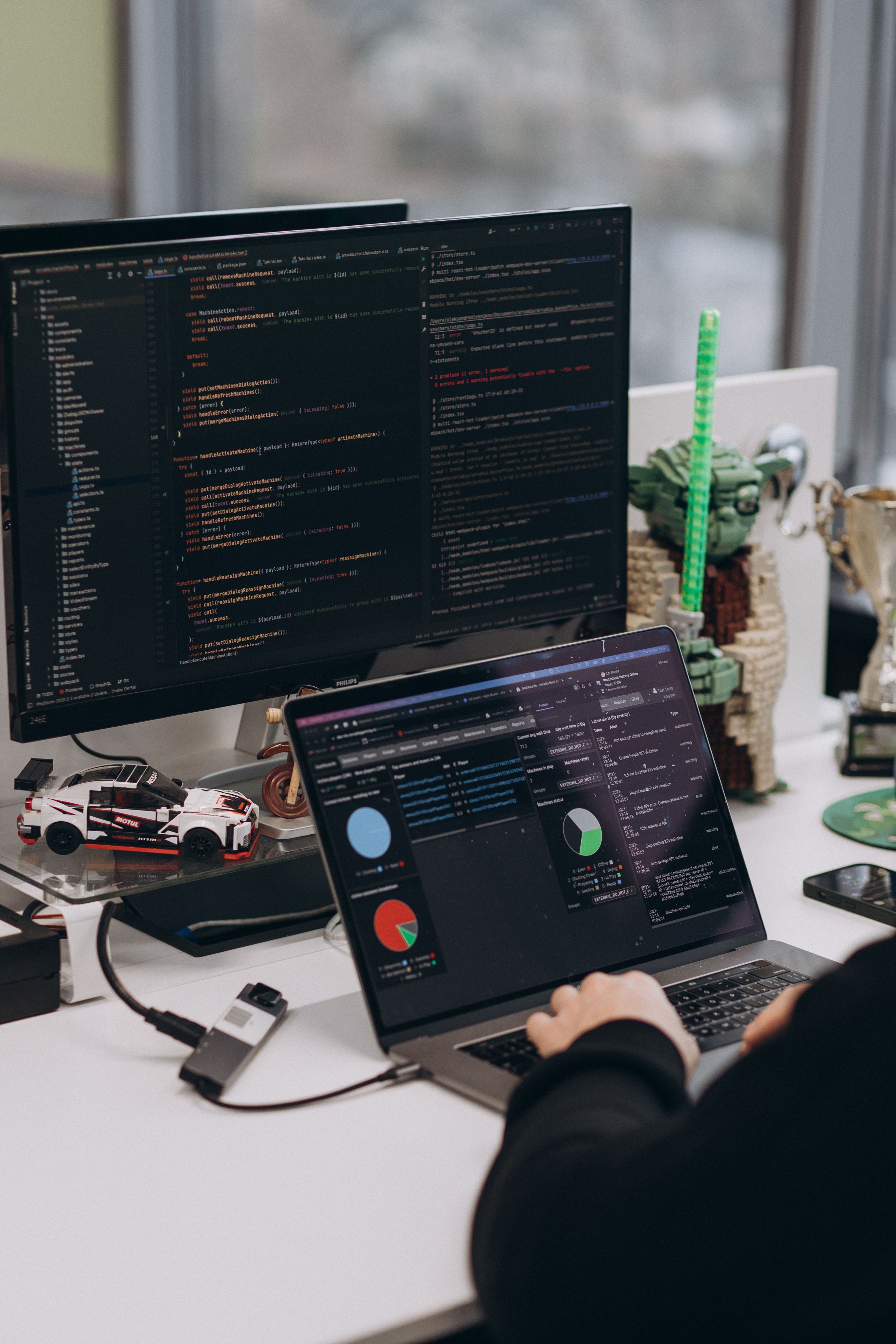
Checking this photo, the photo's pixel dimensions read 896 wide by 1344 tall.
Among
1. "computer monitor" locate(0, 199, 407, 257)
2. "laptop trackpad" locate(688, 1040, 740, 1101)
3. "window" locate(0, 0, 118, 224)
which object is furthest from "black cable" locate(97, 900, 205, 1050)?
"window" locate(0, 0, 118, 224)

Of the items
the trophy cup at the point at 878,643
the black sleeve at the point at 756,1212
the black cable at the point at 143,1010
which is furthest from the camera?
the trophy cup at the point at 878,643

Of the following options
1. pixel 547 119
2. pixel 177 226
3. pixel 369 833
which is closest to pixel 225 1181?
pixel 369 833

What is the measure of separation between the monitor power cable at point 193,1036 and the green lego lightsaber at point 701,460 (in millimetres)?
611

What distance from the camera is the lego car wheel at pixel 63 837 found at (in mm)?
1137

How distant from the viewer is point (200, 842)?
115cm

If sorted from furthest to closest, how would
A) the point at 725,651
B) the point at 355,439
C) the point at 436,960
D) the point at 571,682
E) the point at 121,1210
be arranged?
the point at 725,651 < the point at 355,439 < the point at 571,682 < the point at 436,960 < the point at 121,1210

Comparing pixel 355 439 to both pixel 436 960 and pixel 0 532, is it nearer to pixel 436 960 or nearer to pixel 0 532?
pixel 0 532

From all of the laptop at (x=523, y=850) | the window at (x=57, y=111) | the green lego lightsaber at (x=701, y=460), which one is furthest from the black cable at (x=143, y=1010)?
the window at (x=57, y=111)

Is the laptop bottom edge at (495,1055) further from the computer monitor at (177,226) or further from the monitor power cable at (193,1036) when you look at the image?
the computer monitor at (177,226)

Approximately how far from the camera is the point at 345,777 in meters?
1.02

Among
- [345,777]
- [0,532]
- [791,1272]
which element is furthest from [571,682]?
[791,1272]

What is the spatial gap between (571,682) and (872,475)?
2.57 meters

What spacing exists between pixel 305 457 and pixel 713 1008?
1.75 feet

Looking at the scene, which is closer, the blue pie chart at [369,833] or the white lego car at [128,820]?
the blue pie chart at [369,833]
